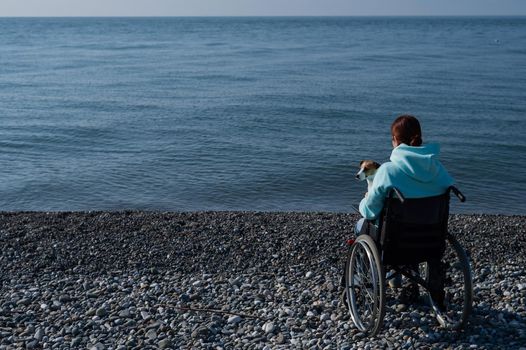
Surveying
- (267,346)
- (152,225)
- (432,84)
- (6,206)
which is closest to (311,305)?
(267,346)

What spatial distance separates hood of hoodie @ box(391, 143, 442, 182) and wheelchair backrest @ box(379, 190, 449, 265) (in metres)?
→ 0.21

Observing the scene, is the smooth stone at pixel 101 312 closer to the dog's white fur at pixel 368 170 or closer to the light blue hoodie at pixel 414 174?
the dog's white fur at pixel 368 170

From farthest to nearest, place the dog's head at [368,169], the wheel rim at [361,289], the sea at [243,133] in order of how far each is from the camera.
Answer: the sea at [243,133] → the dog's head at [368,169] → the wheel rim at [361,289]

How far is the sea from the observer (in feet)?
50.2

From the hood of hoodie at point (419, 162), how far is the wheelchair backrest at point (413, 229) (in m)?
0.21

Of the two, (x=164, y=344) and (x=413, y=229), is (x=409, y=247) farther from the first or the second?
(x=164, y=344)

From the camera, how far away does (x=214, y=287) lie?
733 cm

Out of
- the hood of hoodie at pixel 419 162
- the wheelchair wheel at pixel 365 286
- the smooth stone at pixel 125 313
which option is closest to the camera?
the hood of hoodie at pixel 419 162

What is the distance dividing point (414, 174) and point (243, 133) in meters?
17.1

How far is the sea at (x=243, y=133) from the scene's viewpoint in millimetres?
15312

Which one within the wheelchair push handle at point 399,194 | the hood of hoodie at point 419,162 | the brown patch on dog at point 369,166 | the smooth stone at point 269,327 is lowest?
the smooth stone at point 269,327

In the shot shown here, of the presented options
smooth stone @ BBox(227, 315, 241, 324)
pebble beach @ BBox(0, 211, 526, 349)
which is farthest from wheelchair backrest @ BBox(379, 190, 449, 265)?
smooth stone @ BBox(227, 315, 241, 324)

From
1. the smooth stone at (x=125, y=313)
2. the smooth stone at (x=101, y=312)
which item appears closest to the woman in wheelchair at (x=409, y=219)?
the smooth stone at (x=125, y=313)

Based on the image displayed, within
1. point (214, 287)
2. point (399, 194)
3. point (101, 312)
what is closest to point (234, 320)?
point (214, 287)
